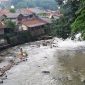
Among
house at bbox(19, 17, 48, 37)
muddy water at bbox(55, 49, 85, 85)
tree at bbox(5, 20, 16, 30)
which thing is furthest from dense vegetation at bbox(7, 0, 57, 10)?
muddy water at bbox(55, 49, 85, 85)

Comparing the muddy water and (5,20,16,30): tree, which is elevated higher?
(5,20,16,30): tree

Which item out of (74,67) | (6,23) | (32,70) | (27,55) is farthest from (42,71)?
(6,23)

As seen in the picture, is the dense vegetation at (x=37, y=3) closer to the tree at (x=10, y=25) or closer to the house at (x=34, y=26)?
the house at (x=34, y=26)

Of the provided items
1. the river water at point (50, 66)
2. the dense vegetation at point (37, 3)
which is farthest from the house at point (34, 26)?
the dense vegetation at point (37, 3)

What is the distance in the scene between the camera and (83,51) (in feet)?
132

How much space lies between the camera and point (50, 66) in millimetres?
33250

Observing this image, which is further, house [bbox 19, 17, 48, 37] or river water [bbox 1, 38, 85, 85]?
house [bbox 19, 17, 48, 37]

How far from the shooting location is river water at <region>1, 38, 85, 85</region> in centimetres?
2772

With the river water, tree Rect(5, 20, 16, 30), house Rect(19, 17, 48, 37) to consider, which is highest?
tree Rect(5, 20, 16, 30)

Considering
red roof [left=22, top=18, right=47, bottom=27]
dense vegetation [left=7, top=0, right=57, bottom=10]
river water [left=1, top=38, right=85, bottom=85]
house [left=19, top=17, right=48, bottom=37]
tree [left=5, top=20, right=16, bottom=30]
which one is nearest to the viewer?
river water [left=1, top=38, right=85, bottom=85]

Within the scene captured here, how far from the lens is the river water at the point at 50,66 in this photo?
27.7 metres

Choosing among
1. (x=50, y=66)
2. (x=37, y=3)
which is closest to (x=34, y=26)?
(x=50, y=66)

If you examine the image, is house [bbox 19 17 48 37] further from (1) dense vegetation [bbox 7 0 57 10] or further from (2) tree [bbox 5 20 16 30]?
(1) dense vegetation [bbox 7 0 57 10]

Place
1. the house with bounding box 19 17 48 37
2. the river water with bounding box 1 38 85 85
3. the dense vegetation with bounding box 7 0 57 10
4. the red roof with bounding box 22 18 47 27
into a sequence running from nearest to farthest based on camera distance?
the river water with bounding box 1 38 85 85 → the house with bounding box 19 17 48 37 → the red roof with bounding box 22 18 47 27 → the dense vegetation with bounding box 7 0 57 10
